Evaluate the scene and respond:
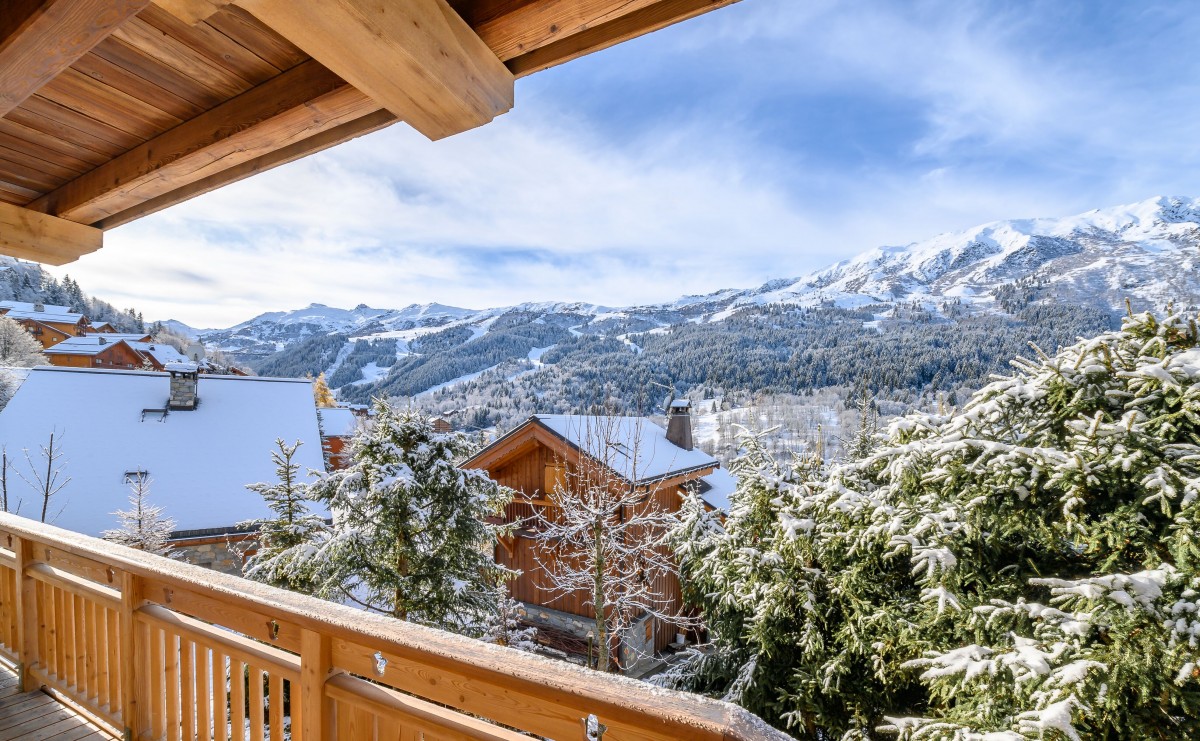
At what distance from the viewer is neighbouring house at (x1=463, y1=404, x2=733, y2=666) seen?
1054 centimetres

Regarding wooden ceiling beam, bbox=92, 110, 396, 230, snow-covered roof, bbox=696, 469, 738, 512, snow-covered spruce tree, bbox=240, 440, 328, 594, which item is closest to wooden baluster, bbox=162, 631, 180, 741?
wooden ceiling beam, bbox=92, 110, 396, 230

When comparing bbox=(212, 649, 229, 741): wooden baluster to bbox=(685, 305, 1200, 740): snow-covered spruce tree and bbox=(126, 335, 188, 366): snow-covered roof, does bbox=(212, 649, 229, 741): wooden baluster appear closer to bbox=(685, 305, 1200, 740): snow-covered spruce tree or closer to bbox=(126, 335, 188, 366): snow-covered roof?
bbox=(685, 305, 1200, 740): snow-covered spruce tree

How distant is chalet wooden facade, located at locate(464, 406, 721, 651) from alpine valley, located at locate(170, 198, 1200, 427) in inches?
94.0

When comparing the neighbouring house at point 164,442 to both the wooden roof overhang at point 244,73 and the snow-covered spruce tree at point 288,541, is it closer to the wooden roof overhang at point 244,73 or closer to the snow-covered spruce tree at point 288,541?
the snow-covered spruce tree at point 288,541

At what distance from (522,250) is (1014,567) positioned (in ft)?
237

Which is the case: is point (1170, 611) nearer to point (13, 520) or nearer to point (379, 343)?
point (13, 520)

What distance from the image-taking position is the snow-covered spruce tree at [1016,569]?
2592mm

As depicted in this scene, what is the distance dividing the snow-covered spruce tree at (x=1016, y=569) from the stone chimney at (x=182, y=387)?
50.4 ft

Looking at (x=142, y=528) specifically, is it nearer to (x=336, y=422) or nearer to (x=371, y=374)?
(x=336, y=422)

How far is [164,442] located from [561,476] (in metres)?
9.99

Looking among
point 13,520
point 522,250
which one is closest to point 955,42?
point 13,520

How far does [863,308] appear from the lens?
4195 inches

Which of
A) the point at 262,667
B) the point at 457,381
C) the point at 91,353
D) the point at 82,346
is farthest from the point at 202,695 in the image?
the point at 457,381

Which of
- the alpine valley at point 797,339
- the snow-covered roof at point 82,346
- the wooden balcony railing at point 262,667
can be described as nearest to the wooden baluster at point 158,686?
the wooden balcony railing at point 262,667
